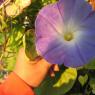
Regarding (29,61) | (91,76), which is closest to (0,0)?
(29,61)

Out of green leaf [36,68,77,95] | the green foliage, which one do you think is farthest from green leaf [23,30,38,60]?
green leaf [36,68,77,95]

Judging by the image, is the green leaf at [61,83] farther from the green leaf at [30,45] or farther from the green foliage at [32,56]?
the green leaf at [30,45]

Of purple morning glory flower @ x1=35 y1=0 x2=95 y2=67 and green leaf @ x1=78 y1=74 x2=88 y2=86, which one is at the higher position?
purple morning glory flower @ x1=35 y1=0 x2=95 y2=67

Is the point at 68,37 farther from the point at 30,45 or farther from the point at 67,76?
the point at 67,76

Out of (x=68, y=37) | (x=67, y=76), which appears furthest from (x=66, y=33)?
(x=67, y=76)

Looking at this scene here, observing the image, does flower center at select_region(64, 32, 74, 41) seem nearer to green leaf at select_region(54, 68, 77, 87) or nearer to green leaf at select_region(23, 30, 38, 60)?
green leaf at select_region(23, 30, 38, 60)

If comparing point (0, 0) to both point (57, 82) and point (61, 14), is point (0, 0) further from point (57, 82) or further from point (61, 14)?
point (57, 82)
